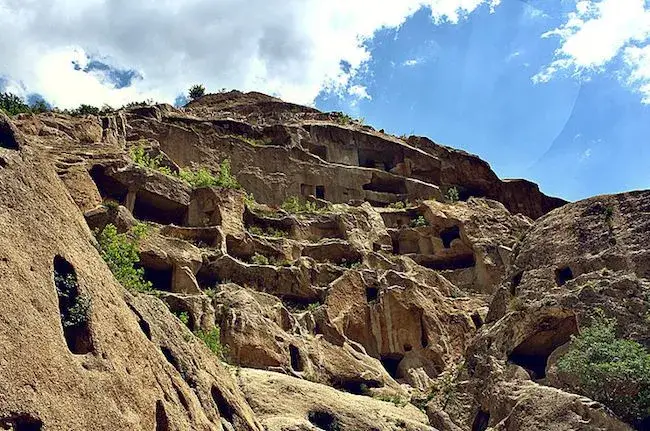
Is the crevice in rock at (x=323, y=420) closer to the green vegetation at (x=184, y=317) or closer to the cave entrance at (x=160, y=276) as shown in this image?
the green vegetation at (x=184, y=317)

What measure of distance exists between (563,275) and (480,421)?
20.7 ft

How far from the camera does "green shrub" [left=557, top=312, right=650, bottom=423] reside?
20.6 m

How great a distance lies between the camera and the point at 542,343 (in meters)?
24.7

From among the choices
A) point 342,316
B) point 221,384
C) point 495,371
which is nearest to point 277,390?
point 221,384

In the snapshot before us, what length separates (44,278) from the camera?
1224cm

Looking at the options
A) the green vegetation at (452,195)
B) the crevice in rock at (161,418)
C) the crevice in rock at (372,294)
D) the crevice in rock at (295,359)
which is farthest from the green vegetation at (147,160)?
the crevice in rock at (161,418)

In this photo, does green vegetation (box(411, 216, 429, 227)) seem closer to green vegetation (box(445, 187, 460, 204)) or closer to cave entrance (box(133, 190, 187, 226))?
green vegetation (box(445, 187, 460, 204))

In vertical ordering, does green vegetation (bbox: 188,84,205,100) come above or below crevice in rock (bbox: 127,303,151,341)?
above

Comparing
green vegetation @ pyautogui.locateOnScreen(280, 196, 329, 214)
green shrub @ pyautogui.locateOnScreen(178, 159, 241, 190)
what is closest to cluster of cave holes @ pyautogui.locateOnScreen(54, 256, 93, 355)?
green shrub @ pyautogui.locateOnScreen(178, 159, 241, 190)

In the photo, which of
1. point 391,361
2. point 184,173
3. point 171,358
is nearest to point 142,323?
point 171,358

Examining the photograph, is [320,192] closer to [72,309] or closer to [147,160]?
[147,160]

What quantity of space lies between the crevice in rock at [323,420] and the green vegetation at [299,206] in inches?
775

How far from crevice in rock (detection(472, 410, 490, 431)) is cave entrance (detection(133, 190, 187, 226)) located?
670 inches

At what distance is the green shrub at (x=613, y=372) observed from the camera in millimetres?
20578
